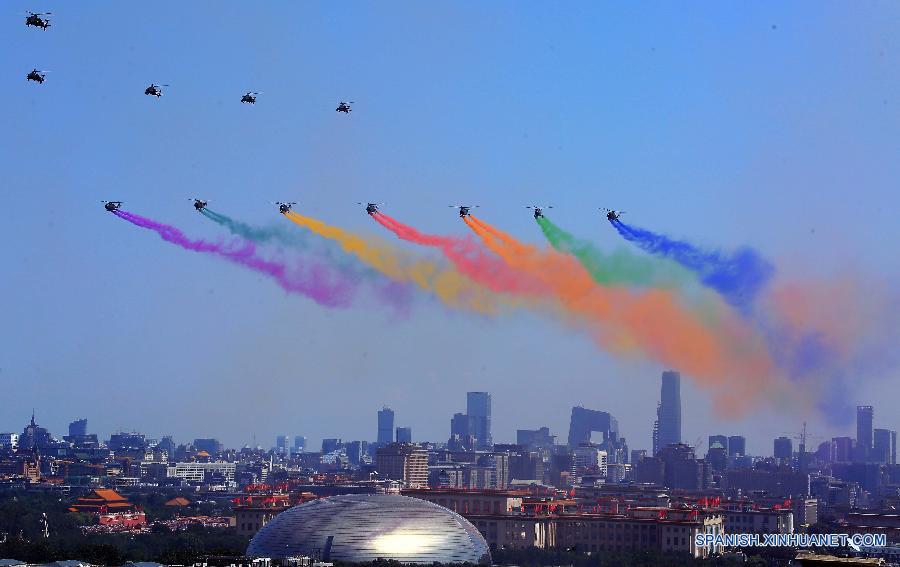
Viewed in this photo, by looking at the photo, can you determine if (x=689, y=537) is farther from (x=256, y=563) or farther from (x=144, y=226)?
(x=144, y=226)

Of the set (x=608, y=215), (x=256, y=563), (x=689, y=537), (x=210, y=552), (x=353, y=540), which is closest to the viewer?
(x=608, y=215)

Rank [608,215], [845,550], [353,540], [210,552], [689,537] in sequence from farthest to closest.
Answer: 1. [689,537]
2. [845,550]
3. [353,540]
4. [210,552]
5. [608,215]

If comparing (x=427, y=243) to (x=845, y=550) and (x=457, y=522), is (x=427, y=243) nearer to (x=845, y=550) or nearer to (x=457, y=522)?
(x=457, y=522)

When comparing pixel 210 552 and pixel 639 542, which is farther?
pixel 639 542

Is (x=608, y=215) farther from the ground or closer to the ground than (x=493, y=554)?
farther from the ground

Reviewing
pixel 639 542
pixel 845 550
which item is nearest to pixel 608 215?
pixel 845 550

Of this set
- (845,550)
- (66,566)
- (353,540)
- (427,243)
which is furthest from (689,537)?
(66,566)
